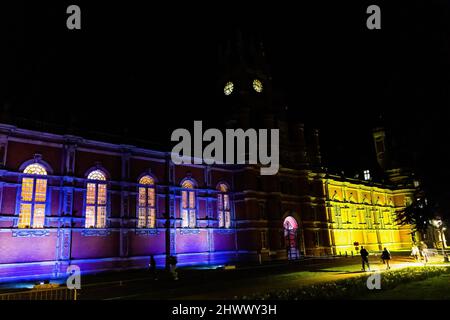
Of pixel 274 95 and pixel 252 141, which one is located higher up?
pixel 274 95

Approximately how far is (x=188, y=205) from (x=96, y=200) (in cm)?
971

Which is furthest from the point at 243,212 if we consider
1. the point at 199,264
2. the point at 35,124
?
the point at 35,124

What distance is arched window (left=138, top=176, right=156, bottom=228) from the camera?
110ft

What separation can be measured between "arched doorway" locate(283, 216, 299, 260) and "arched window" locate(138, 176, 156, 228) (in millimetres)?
18684

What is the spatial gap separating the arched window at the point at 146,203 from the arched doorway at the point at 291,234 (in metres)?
18.7

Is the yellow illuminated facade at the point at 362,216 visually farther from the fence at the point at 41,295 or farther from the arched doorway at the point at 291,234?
the fence at the point at 41,295

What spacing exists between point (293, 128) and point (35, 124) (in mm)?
32326

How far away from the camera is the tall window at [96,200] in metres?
30.3

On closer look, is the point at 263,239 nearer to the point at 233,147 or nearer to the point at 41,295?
the point at 233,147

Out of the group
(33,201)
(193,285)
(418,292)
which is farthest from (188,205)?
(418,292)

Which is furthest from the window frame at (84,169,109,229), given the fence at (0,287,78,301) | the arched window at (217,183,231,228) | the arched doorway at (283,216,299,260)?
the arched doorway at (283,216,299,260)

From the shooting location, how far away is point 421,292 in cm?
1617

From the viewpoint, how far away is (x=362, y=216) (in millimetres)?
62000

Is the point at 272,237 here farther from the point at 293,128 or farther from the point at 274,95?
the point at 274,95
